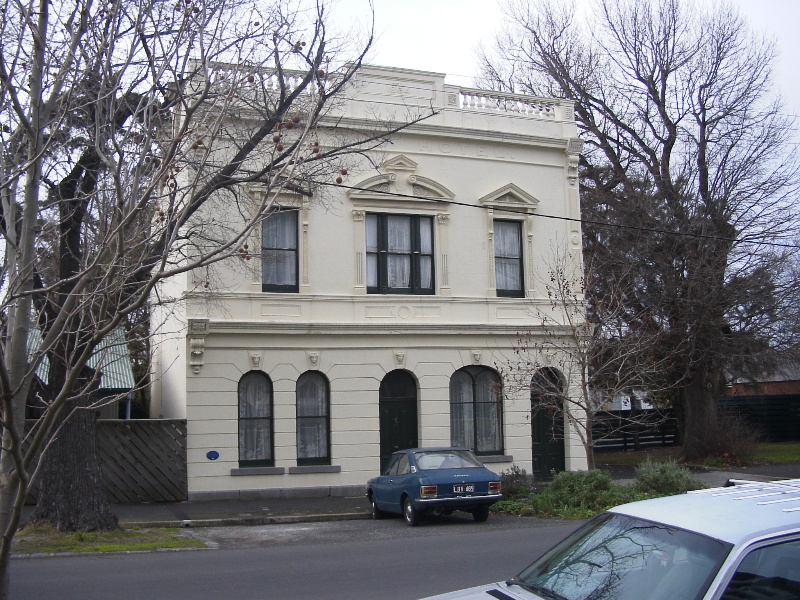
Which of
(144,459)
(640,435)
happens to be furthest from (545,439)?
(640,435)

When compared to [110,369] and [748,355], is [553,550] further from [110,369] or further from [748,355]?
[748,355]

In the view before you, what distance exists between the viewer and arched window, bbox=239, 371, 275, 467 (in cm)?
2264

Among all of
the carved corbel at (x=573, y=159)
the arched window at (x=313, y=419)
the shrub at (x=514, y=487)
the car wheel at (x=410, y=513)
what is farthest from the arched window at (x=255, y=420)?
the carved corbel at (x=573, y=159)

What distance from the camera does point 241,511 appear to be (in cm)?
2012

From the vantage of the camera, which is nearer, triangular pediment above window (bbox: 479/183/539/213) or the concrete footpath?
the concrete footpath

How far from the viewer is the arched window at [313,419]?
23203 millimetres

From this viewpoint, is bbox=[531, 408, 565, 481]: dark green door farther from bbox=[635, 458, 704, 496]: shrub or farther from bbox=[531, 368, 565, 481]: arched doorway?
bbox=[635, 458, 704, 496]: shrub

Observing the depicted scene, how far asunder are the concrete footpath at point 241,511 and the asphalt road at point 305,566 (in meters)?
1.80

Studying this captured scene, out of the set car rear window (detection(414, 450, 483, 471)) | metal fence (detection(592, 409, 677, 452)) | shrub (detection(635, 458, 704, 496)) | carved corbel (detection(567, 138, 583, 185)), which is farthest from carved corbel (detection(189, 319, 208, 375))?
metal fence (detection(592, 409, 677, 452))

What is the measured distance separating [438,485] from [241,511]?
5.48 metres

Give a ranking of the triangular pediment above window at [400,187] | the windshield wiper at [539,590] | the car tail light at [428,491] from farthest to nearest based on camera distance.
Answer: the triangular pediment above window at [400,187] → the car tail light at [428,491] → the windshield wiper at [539,590]

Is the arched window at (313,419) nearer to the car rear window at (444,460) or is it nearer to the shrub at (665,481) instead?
the car rear window at (444,460)

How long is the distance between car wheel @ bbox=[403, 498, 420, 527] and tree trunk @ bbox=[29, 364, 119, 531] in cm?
568

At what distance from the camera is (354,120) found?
77.4 feet
